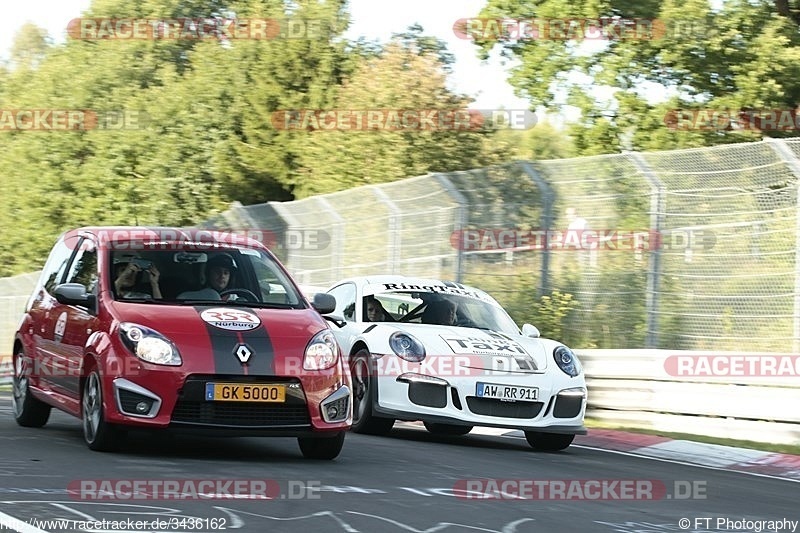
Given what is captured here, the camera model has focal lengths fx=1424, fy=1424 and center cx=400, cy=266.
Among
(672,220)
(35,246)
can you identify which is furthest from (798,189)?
(35,246)

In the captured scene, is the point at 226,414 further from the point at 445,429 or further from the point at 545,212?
the point at 545,212

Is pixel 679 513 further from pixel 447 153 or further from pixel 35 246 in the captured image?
pixel 35 246

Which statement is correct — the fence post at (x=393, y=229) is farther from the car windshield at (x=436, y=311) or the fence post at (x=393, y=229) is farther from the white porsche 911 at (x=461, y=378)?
the white porsche 911 at (x=461, y=378)

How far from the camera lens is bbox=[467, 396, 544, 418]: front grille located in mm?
11352

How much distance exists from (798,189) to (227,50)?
37062 mm

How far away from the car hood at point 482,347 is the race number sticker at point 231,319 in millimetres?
2710

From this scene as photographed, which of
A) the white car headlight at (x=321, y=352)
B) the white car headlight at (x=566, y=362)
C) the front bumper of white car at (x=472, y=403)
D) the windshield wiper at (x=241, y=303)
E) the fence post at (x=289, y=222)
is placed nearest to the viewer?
the white car headlight at (x=321, y=352)

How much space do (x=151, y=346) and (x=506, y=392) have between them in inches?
143

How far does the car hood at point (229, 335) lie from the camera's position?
864 centimetres

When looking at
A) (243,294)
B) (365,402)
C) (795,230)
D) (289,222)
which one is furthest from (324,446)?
(289,222)

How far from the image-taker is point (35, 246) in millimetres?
52000

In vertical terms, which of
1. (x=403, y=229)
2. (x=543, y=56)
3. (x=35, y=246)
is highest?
(x=543, y=56)

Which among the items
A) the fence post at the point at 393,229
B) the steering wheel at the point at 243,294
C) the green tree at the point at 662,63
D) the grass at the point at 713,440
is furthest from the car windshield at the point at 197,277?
the green tree at the point at 662,63

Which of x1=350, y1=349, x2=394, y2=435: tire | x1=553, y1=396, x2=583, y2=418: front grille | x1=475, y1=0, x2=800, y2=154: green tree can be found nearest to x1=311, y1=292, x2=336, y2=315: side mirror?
x1=350, y1=349, x2=394, y2=435: tire
